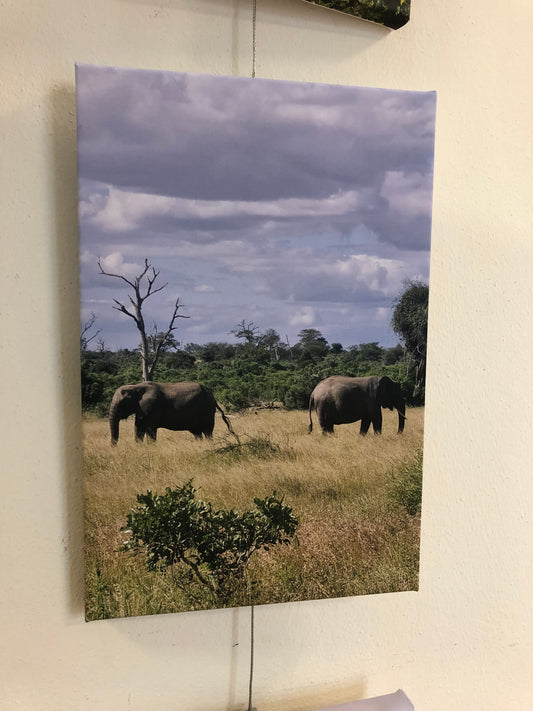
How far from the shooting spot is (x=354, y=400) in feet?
3.58

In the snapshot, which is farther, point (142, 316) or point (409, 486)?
point (409, 486)

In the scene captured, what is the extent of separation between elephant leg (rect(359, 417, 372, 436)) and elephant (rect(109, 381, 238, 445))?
25 cm

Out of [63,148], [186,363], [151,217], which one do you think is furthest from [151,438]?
[63,148]

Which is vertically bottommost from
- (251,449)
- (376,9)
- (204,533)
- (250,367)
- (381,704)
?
(381,704)

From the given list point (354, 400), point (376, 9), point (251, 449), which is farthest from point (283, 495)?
point (376, 9)

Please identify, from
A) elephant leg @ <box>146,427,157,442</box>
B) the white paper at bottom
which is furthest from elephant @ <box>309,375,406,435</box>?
the white paper at bottom

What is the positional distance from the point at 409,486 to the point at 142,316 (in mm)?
621

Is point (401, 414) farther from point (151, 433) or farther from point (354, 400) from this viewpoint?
point (151, 433)

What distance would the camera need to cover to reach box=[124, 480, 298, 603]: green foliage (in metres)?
1.02

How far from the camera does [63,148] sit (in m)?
0.98

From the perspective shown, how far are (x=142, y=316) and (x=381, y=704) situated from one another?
872 millimetres

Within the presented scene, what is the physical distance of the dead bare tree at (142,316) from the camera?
100cm

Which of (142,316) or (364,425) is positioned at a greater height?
(142,316)

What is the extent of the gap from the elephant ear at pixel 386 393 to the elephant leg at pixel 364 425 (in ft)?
0.14
